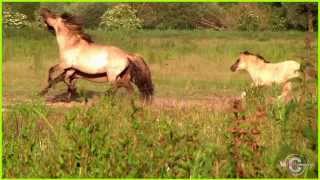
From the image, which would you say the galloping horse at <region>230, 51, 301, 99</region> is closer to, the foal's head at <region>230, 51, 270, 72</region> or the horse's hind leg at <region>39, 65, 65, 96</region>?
the foal's head at <region>230, 51, 270, 72</region>

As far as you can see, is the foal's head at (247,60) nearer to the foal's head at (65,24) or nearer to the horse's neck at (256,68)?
the horse's neck at (256,68)

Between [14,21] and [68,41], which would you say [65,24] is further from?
[14,21]

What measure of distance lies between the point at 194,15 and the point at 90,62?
23.2 m

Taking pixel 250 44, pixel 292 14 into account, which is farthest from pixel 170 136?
pixel 292 14

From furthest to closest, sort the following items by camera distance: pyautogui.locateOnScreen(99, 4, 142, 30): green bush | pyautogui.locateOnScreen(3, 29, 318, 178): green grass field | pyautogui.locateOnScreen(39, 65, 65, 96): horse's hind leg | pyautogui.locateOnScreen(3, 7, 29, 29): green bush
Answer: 1. pyautogui.locateOnScreen(99, 4, 142, 30): green bush
2. pyautogui.locateOnScreen(3, 7, 29, 29): green bush
3. pyautogui.locateOnScreen(39, 65, 65, 96): horse's hind leg
4. pyautogui.locateOnScreen(3, 29, 318, 178): green grass field

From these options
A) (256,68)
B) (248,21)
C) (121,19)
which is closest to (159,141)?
(256,68)

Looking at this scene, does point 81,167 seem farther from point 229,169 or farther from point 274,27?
point 274,27

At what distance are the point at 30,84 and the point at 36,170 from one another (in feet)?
35.2

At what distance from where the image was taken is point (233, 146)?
23.8 feet

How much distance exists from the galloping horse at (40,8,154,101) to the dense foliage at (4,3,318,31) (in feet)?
53.4

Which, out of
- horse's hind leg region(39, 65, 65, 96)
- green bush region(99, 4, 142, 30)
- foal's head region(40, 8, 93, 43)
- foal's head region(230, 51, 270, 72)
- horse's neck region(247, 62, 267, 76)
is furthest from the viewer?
green bush region(99, 4, 142, 30)

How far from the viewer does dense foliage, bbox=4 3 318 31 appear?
33.4m

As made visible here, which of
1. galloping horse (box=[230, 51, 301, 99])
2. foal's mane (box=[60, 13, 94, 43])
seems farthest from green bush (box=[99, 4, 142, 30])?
foal's mane (box=[60, 13, 94, 43])

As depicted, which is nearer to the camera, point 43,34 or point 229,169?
point 229,169
